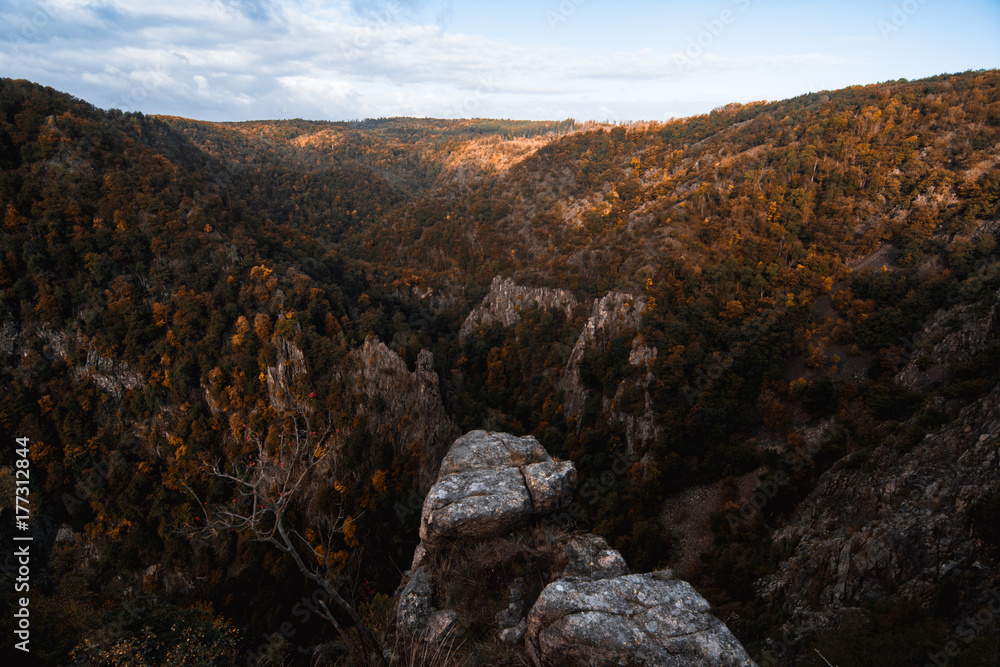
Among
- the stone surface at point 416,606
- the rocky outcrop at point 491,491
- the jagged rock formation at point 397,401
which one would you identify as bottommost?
the jagged rock formation at point 397,401

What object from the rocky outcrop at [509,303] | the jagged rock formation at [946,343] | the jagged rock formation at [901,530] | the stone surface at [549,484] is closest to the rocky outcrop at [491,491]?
the stone surface at [549,484]

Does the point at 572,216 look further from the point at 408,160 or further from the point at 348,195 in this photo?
the point at 408,160

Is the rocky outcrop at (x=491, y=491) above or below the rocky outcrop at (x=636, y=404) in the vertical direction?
above

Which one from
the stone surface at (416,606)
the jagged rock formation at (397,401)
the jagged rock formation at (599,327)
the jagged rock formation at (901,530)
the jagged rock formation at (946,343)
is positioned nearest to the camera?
the stone surface at (416,606)

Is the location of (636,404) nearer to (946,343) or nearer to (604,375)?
(604,375)

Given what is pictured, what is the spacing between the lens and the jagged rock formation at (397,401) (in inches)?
1805

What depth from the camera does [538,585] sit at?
12883 millimetres

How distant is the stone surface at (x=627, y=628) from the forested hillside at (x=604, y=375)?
5.75 metres

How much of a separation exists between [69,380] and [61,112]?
3598cm

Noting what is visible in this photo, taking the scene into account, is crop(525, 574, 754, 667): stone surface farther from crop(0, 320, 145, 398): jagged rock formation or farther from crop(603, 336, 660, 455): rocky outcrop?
crop(0, 320, 145, 398): jagged rock formation

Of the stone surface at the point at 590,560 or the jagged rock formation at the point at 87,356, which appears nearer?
the stone surface at the point at 590,560

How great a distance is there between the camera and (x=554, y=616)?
10164 mm

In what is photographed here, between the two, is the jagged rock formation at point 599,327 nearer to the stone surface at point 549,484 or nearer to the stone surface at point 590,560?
the stone surface at point 549,484

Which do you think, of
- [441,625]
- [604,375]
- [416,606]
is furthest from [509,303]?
[441,625]
